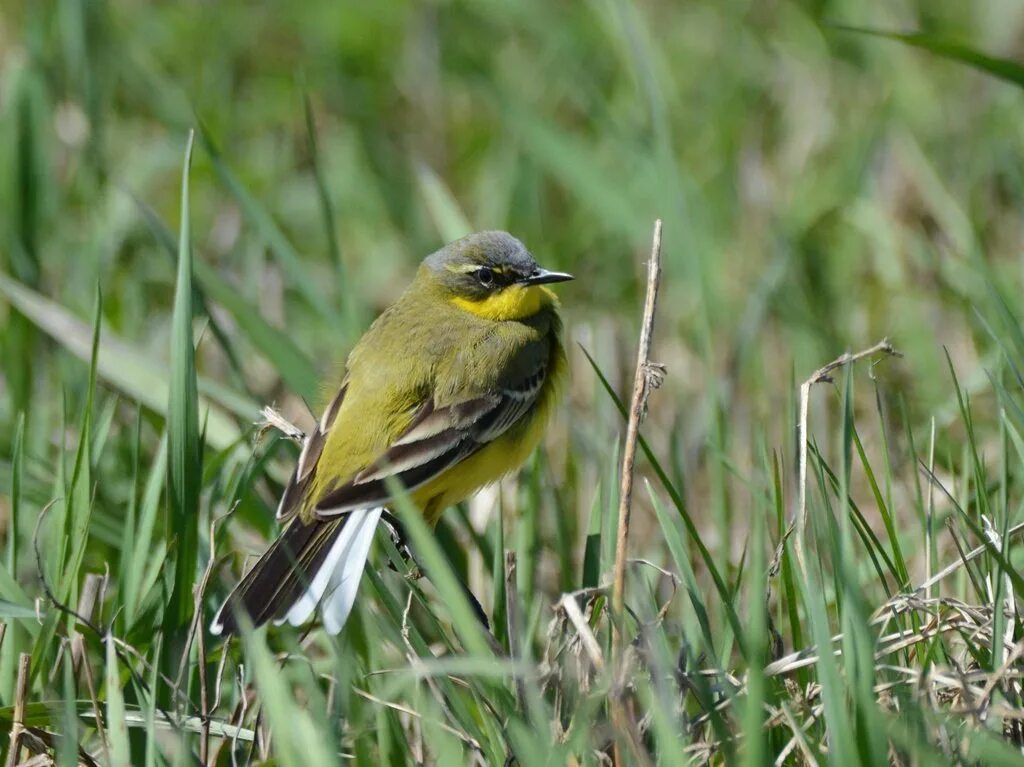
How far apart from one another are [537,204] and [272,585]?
324cm

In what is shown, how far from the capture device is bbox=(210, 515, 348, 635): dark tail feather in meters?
3.07

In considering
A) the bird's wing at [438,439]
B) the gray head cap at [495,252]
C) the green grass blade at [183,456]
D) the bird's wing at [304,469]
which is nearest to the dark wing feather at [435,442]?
the bird's wing at [438,439]

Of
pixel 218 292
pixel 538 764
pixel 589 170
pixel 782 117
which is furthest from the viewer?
pixel 782 117

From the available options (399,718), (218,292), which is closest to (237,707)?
(399,718)

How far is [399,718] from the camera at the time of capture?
2.94 m

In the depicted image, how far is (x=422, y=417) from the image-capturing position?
3.86 meters

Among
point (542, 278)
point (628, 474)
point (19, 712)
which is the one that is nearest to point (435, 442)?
point (542, 278)

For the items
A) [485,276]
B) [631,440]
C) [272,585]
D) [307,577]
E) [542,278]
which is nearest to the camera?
[631,440]

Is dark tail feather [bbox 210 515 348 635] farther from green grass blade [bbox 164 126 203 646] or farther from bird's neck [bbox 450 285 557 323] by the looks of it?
bird's neck [bbox 450 285 557 323]

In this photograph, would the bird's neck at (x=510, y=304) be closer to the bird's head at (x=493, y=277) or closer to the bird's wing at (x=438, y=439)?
the bird's head at (x=493, y=277)

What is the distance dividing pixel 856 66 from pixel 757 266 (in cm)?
171

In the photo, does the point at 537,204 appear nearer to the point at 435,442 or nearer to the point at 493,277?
the point at 493,277

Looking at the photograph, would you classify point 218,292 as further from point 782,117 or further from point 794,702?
point 782,117

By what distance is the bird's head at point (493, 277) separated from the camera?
177 inches
